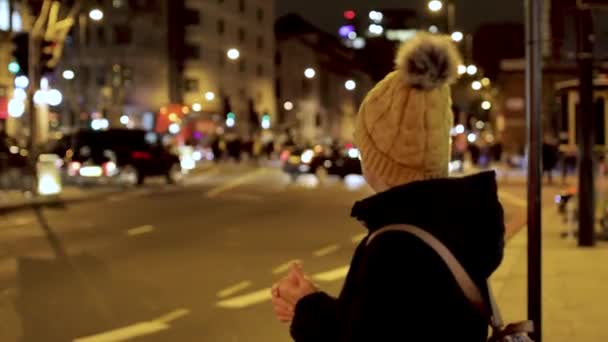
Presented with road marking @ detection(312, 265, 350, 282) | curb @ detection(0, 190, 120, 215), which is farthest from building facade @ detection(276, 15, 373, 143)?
road marking @ detection(312, 265, 350, 282)

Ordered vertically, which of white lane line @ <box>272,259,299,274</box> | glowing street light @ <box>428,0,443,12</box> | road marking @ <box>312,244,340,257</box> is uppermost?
glowing street light @ <box>428,0,443,12</box>

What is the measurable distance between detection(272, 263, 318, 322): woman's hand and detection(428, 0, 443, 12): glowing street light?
2527cm

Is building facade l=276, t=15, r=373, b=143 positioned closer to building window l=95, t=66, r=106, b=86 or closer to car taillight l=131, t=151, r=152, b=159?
building window l=95, t=66, r=106, b=86

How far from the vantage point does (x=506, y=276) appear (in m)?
11.3

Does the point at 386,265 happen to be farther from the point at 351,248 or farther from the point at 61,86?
the point at 61,86

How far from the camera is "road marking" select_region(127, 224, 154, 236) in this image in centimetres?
1728

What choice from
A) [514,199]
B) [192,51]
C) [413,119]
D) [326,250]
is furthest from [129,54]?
[413,119]

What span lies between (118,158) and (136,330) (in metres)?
24.7

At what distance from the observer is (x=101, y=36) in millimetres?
75625

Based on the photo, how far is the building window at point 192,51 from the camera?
77.9 metres

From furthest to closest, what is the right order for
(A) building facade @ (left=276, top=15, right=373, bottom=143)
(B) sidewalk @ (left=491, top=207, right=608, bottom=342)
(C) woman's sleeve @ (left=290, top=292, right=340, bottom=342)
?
(A) building facade @ (left=276, top=15, right=373, bottom=143)
(B) sidewalk @ (left=491, top=207, right=608, bottom=342)
(C) woman's sleeve @ (left=290, top=292, right=340, bottom=342)

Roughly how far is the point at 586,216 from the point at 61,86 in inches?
2487

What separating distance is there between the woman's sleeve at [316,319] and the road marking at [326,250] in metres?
11.6

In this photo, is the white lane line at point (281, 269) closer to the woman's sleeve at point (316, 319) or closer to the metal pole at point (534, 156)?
the metal pole at point (534, 156)
